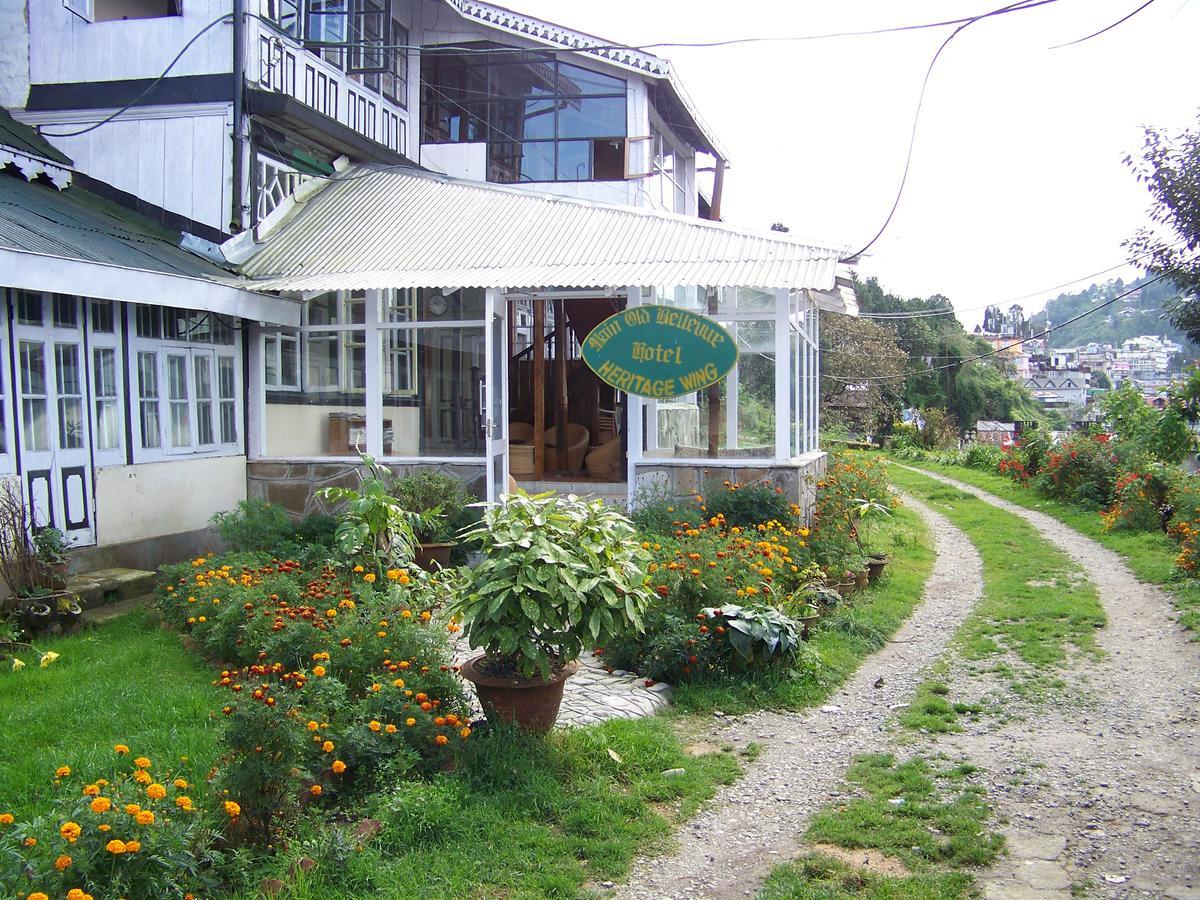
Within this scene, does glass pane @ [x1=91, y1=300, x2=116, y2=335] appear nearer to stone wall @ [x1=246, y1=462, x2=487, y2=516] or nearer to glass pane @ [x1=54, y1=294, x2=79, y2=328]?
glass pane @ [x1=54, y1=294, x2=79, y2=328]

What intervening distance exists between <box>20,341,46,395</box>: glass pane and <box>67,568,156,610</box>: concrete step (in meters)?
1.56

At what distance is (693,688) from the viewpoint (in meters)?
6.18

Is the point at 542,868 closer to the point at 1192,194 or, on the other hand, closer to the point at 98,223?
the point at 98,223

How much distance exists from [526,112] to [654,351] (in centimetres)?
762

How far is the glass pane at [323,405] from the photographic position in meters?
10.6

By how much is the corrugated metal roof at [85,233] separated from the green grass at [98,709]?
3.03m

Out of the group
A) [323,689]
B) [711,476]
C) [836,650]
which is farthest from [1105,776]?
[711,476]

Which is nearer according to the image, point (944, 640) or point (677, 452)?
point (944, 640)

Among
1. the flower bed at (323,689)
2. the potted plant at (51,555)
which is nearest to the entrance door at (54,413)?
the potted plant at (51,555)

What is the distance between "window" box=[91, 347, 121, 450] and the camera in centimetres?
836

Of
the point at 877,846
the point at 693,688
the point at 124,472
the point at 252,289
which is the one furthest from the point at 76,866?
the point at 252,289

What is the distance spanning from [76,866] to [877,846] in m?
3.12

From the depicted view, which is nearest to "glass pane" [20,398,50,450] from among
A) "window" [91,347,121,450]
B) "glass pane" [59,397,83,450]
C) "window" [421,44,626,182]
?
"glass pane" [59,397,83,450]

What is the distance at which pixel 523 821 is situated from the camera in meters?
4.27
